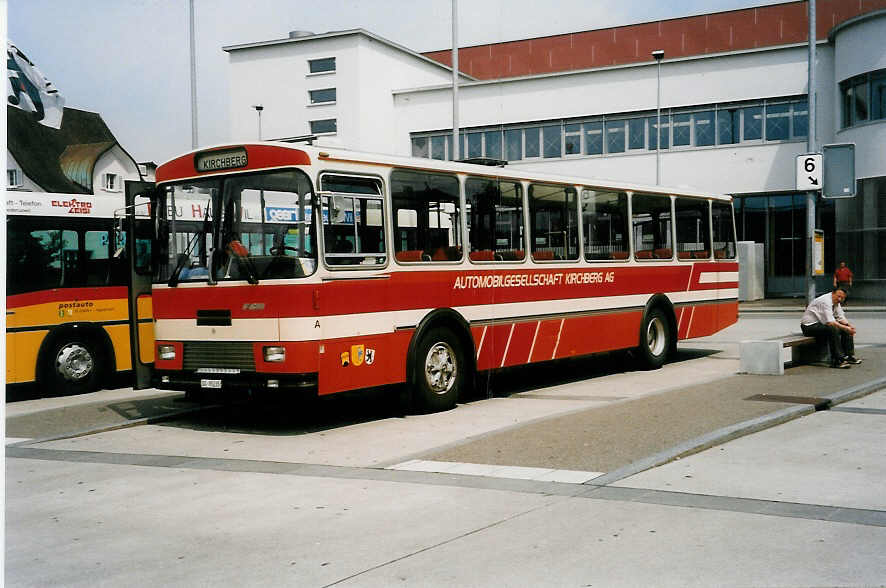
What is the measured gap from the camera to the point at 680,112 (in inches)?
1748

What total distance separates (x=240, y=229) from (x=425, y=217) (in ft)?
7.51

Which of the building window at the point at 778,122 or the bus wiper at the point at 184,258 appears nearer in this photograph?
the bus wiper at the point at 184,258

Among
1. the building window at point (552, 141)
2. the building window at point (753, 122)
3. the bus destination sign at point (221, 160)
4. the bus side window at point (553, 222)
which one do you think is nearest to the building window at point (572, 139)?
the building window at point (552, 141)

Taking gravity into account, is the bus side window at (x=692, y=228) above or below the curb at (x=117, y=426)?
above

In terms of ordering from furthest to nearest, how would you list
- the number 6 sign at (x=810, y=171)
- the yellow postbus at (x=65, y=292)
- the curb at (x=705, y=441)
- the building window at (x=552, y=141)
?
the building window at (x=552, y=141), the number 6 sign at (x=810, y=171), the yellow postbus at (x=65, y=292), the curb at (x=705, y=441)

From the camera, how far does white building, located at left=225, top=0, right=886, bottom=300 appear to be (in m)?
39.0

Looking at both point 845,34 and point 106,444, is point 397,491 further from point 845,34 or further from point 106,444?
point 845,34

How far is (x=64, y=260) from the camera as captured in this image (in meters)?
14.7

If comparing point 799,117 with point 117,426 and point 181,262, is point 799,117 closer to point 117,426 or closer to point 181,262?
point 181,262

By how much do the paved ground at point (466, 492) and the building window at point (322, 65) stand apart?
4383 cm

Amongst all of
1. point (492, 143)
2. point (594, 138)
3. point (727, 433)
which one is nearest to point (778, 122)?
point (594, 138)

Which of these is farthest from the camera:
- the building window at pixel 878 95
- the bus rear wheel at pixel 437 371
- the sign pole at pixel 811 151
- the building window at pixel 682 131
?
the building window at pixel 682 131

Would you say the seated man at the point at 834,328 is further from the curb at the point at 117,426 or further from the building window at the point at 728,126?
the building window at the point at 728,126

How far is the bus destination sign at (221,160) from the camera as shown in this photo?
35.4 ft
